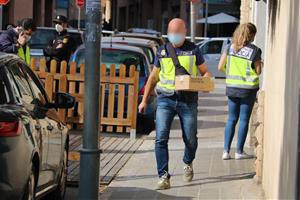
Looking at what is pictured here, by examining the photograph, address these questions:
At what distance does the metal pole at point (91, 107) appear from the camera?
5941 mm

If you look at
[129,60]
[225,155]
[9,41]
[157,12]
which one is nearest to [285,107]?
[225,155]

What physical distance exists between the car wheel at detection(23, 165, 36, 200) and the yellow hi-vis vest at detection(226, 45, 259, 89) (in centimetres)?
408

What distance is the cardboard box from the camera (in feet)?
25.4

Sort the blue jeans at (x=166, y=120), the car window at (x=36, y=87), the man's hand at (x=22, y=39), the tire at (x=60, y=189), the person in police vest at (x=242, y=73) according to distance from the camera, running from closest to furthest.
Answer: the car window at (x=36, y=87), the tire at (x=60, y=189), the blue jeans at (x=166, y=120), the person in police vest at (x=242, y=73), the man's hand at (x=22, y=39)

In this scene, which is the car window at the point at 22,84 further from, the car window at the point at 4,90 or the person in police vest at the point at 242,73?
the person in police vest at the point at 242,73

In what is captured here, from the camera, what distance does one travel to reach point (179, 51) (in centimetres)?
807

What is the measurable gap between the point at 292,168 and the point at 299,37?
893 mm

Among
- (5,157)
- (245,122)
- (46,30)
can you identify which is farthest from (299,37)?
(46,30)

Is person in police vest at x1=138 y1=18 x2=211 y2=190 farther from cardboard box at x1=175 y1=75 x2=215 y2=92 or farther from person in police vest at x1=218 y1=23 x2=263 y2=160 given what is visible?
person in police vest at x1=218 y1=23 x2=263 y2=160

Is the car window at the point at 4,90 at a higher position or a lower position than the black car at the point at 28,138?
higher

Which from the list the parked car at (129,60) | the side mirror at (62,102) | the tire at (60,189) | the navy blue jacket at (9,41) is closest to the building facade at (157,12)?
the parked car at (129,60)

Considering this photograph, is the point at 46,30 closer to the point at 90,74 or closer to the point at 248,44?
the point at 248,44

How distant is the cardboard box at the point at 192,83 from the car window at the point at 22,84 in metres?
1.78

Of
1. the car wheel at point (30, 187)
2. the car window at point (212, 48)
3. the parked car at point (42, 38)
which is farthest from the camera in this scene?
the car window at point (212, 48)
